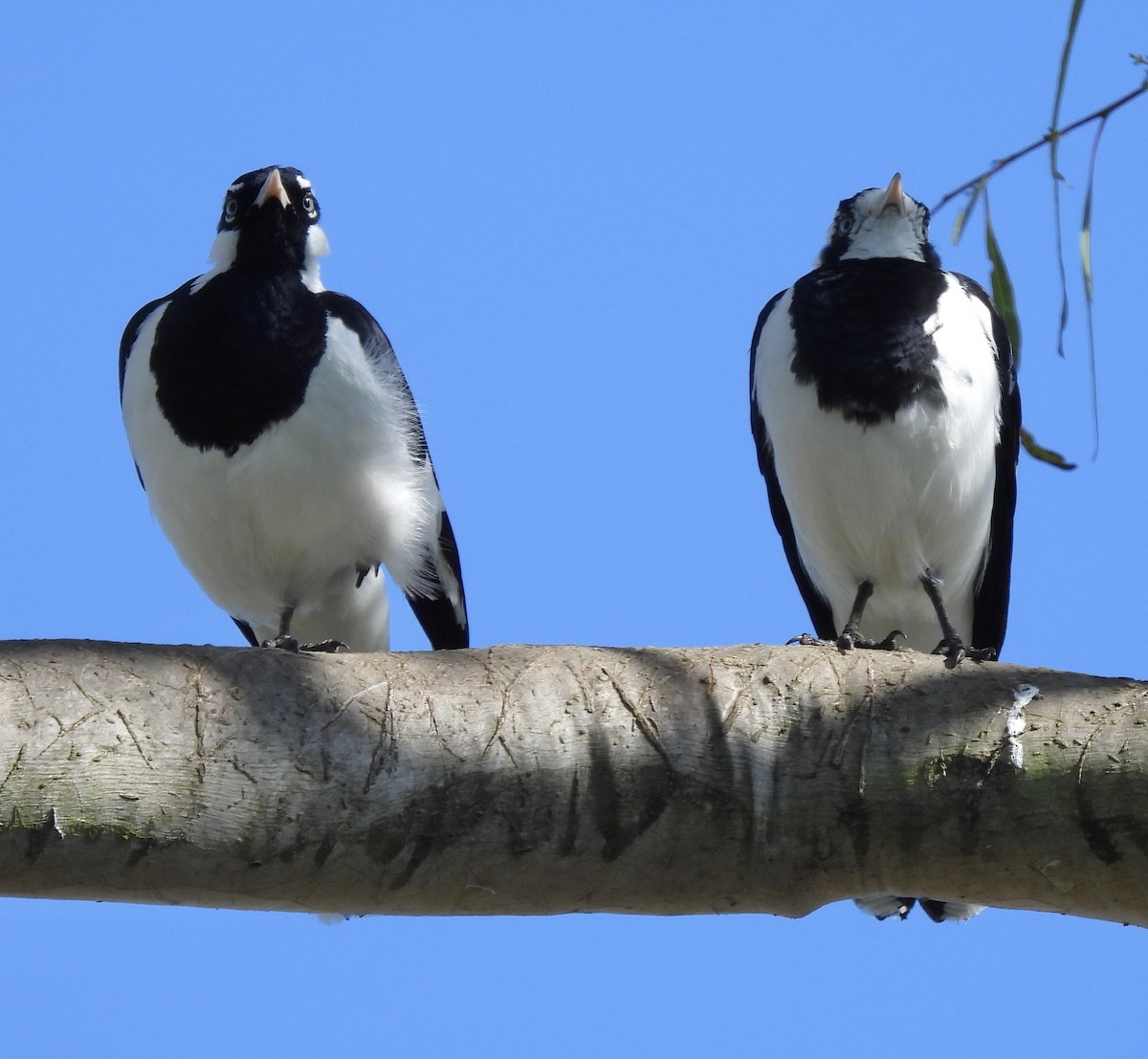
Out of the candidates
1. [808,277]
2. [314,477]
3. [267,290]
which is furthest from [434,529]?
[808,277]

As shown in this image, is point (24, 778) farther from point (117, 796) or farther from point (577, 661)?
point (577, 661)

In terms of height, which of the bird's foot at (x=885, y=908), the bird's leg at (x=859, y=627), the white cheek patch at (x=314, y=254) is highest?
the white cheek patch at (x=314, y=254)

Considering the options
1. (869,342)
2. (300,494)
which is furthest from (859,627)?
(300,494)

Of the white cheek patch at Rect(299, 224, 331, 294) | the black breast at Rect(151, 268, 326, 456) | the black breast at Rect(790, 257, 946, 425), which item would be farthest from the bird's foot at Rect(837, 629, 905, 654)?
the white cheek patch at Rect(299, 224, 331, 294)

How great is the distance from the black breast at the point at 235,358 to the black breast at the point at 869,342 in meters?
1.24

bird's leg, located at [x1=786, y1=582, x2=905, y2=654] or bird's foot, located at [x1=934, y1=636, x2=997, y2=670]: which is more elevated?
bird's leg, located at [x1=786, y1=582, x2=905, y2=654]

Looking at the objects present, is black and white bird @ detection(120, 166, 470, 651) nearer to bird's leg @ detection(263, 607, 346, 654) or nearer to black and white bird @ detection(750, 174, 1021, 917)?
bird's leg @ detection(263, 607, 346, 654)

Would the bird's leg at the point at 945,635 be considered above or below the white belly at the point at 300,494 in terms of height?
below

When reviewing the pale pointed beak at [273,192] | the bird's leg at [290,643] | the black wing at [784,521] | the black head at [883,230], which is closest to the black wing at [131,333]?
the pale pointed beak at [273,192]

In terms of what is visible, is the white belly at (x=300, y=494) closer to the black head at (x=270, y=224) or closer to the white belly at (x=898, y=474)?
the black head at (x=270, y=224)

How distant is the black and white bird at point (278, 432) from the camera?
4.02 meters

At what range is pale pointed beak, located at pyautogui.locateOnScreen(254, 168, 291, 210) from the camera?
436 cm

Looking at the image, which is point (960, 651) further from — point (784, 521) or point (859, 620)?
point (784, 521)

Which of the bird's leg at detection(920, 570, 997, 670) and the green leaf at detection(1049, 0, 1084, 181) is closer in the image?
the green leaf at detection(1049, 0, 1084, 181)
